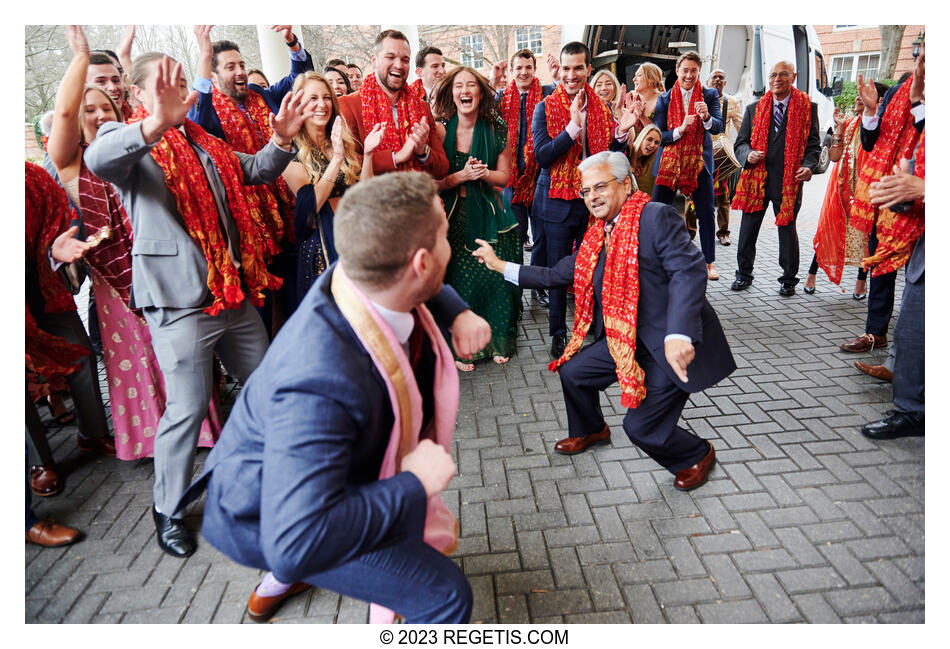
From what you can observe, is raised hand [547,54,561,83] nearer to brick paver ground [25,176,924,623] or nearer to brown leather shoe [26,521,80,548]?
brick paver ground [25,176,924,623]

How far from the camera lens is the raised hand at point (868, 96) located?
3596 millimetres

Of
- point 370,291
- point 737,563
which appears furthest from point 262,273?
point 737,563

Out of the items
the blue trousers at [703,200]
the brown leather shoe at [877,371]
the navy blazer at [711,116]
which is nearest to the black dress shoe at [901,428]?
the brown leather shoe at [877,371]

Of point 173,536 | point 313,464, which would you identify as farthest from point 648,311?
point 173,536

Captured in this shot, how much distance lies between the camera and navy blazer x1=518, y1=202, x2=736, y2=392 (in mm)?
2588

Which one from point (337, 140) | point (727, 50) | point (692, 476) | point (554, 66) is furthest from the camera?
point (727, 50)

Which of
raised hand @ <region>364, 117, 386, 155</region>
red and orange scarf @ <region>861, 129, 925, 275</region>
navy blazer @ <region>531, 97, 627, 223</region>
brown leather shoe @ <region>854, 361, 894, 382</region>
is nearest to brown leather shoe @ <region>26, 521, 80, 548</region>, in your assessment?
raised hand @ <region>364, 117, 386, 155</region>

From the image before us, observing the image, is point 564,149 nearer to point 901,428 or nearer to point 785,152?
point 785,152

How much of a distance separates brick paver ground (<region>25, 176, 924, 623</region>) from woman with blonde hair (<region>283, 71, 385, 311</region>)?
4.78 feet

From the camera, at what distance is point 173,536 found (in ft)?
8.45

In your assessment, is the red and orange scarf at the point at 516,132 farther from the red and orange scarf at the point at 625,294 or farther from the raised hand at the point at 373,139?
the red and orange scarf at the point at 625,294

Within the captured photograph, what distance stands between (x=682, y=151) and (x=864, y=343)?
101 inches

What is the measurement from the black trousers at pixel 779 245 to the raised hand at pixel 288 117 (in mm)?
4777
